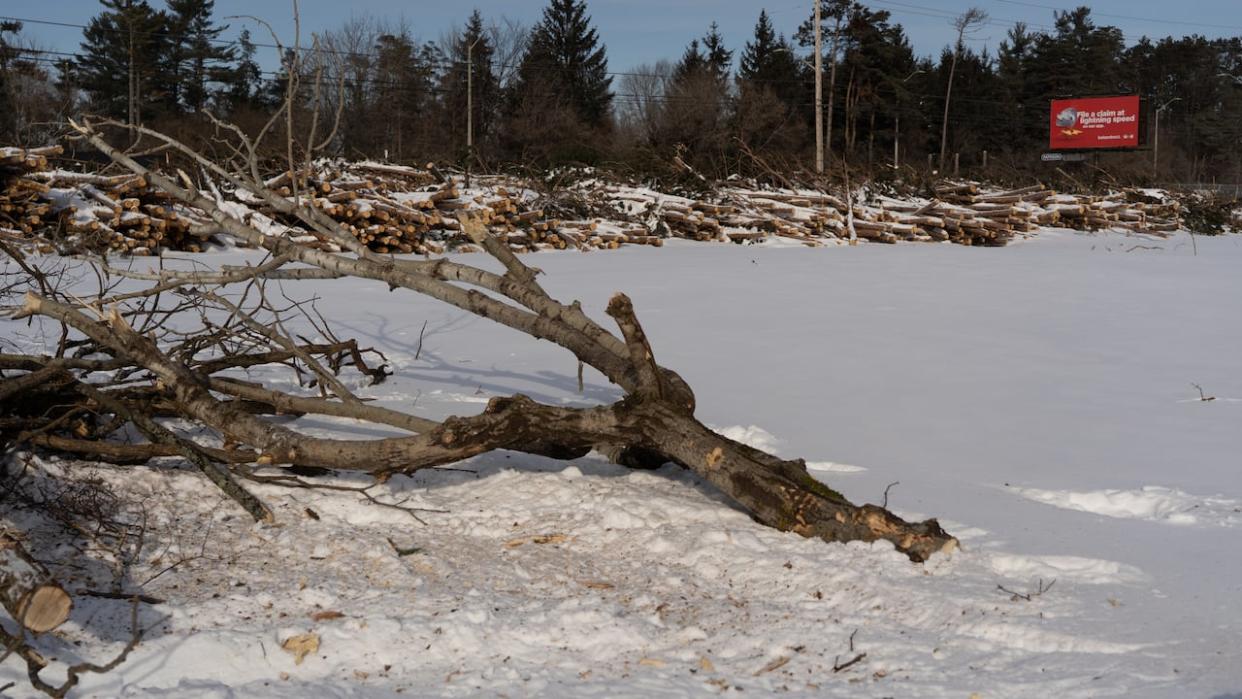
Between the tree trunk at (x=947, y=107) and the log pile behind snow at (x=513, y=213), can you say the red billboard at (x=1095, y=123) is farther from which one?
the log pile behind snow at (x=513, y=213)

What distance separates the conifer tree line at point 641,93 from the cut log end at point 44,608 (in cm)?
2091

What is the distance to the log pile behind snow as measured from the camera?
1202 centimetres

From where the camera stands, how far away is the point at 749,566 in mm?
3131

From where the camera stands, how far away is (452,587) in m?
2.97

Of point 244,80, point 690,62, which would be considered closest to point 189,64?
point 244,80

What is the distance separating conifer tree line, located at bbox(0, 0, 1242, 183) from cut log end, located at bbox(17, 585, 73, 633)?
20.9 metres

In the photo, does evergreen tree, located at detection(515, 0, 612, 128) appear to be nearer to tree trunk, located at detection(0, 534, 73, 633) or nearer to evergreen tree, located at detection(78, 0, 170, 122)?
evergreen tree, located at detection(78, 0, 170, 122)

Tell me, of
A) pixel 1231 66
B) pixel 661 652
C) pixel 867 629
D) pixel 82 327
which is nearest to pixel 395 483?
pixel 82 327

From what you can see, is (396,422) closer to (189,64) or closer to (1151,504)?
(1151,504)

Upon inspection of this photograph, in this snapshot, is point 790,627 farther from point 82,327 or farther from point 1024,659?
point 82,327

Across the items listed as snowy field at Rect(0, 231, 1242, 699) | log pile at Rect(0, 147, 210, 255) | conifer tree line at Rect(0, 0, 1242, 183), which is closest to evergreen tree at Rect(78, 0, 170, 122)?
conifer tree line at Rect(0, 0, 1242, 183)

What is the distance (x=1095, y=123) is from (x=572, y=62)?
79.0ft

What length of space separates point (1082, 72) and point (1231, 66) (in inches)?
879

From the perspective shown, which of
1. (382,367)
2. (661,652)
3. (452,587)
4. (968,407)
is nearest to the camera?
(661,652)
